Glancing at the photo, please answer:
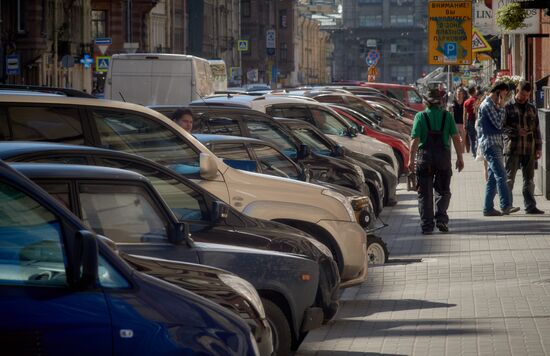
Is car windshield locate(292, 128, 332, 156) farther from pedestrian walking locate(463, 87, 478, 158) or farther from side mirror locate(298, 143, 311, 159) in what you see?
pedestrian walking locate(463, 87, 478, 158)

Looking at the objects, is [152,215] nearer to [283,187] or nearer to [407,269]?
[283,187]

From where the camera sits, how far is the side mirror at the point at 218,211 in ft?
28.3

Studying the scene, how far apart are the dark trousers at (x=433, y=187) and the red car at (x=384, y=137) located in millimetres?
8914

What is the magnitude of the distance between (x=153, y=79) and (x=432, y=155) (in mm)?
12272

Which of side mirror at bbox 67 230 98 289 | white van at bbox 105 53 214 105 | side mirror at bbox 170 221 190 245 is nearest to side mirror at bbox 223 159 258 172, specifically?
side mirror at bbox 170 221 190 245

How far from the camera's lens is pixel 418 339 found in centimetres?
959

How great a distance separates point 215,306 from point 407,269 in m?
8.39

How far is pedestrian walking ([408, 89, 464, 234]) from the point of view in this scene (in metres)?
17.1

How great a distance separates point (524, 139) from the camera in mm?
18906

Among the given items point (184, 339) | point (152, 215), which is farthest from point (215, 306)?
point (152, 215)

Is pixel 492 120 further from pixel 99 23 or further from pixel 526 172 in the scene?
pixel 99 23

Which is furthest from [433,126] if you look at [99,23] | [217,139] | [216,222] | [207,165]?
[99,23]

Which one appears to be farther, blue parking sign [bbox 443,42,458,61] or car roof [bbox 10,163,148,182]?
blue parking sign [bbox 443,42,458,61]

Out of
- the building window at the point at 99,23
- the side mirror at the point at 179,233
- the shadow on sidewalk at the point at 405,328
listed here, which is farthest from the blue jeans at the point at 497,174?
the building window at the point at 99,23
